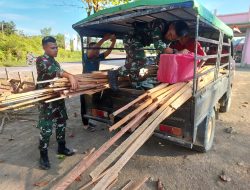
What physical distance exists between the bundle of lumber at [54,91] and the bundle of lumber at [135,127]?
3.37 ft

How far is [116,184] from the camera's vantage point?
3.21 metres

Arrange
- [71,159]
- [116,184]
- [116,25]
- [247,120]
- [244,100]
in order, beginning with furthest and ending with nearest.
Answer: [244,100]
[247,120]
[116,25]
[71,159]
[116,184]

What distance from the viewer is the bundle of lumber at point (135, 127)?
1.80m

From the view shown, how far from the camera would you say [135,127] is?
2.79 metres

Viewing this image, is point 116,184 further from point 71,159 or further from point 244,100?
point 244,100

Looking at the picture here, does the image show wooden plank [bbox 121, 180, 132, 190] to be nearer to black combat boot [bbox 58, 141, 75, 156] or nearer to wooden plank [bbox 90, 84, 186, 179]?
wooden plank [bbox 90, 84, 186, 179]

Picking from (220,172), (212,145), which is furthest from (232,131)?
(220,172)

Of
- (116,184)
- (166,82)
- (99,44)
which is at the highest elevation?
(99,44)

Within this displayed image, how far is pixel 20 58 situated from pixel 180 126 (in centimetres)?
2652

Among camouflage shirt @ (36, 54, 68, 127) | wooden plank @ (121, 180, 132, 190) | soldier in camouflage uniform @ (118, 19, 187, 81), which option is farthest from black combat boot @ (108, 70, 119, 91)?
wooden plank @ (121, 180, 132, 190)

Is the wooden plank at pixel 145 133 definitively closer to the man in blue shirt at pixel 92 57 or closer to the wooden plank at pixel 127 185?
the wooden plank at pixel 127 185

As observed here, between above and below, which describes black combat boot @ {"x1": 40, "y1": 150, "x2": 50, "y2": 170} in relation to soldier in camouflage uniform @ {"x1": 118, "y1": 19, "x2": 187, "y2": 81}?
below

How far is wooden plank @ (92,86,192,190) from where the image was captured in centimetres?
178

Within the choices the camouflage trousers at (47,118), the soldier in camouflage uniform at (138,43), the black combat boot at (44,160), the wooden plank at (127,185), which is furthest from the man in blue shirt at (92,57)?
the wooden plank at (127,185)
